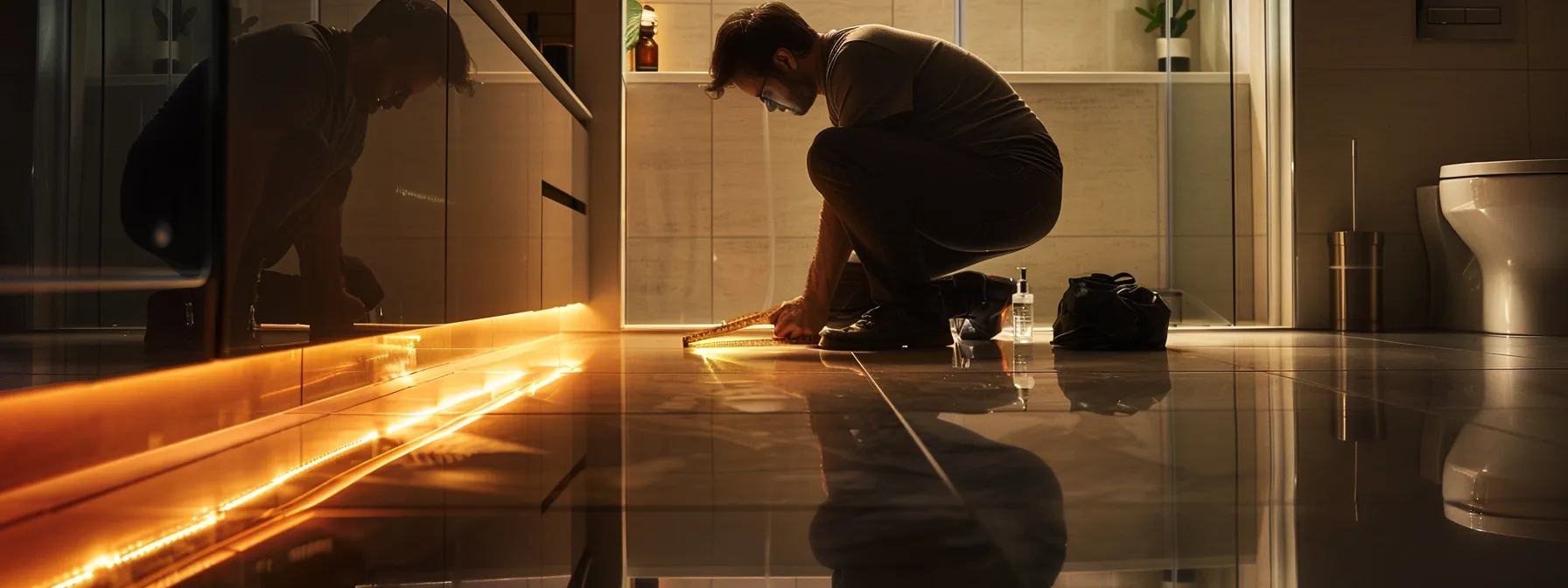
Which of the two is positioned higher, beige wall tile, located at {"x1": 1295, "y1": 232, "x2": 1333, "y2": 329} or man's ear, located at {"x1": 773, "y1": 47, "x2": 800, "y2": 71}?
man's ear, located at {"x1": 773, "y1": 47, "x2": 800, "y2": 71}

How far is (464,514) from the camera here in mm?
582

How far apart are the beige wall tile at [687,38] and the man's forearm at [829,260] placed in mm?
1469

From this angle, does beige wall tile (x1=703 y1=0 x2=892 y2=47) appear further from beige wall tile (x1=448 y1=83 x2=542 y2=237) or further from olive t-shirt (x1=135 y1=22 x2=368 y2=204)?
olive t-shirt (x1=135 y1=22 x2=368 y2=204)

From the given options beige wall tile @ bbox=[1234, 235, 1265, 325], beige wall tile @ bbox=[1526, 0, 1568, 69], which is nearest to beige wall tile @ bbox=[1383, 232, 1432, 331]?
beige wall tile @ bbox=[1234, 235, 1265, 325]

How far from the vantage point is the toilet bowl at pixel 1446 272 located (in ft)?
10.3

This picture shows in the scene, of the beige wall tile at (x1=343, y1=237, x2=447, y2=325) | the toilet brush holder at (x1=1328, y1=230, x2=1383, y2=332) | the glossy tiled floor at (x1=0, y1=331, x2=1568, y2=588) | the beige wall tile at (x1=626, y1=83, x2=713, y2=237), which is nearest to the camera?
the glossy tiled floor at (x1=0, y1=331, x2=1568, y2=588)

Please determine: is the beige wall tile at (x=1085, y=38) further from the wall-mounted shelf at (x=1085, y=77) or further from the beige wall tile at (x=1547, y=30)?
the beige wall tile at (x=1547, y=30)

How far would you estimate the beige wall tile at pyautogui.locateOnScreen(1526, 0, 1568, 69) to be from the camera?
3.34m

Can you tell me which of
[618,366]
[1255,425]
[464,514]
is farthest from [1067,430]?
[618,366]

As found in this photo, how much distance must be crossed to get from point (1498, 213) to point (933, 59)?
191 cm

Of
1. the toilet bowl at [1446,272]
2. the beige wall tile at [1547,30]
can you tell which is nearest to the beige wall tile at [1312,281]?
the toilet bowl at [1446,272]

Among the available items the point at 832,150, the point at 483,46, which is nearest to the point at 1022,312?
the point at 832,150

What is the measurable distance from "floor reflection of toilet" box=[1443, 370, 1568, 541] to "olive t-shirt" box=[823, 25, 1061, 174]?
1.21 meters

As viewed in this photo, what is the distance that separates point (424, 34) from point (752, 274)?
196cm
